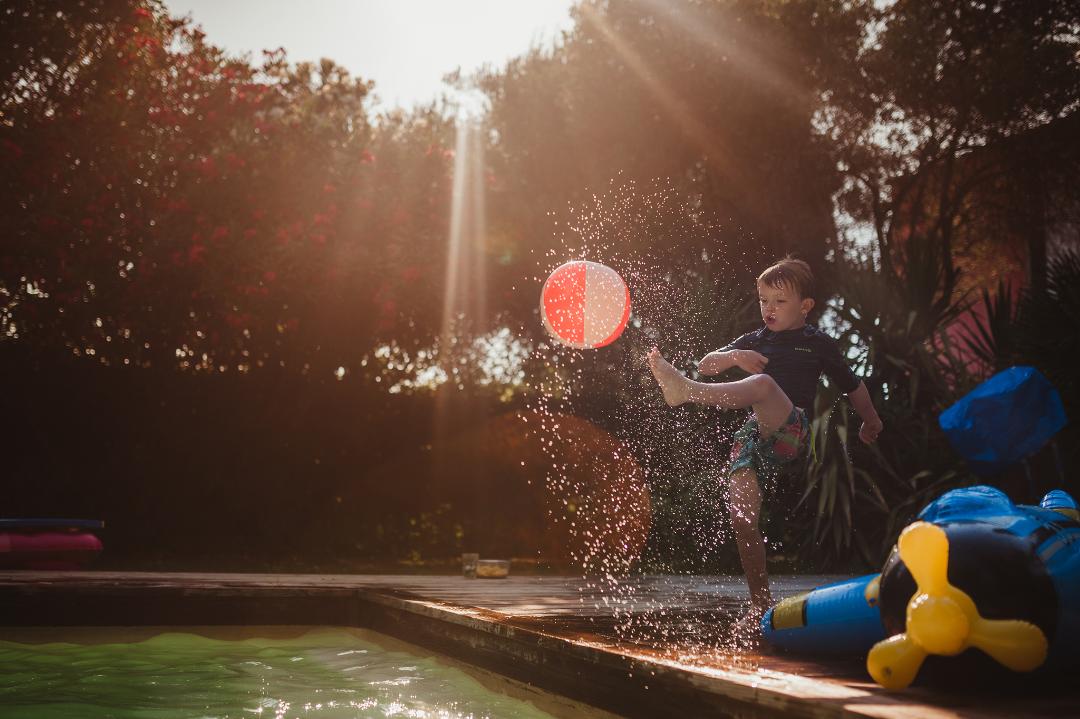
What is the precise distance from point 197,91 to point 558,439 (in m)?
5.94

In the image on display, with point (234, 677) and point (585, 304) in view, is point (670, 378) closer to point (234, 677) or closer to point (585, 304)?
point (234, 677)

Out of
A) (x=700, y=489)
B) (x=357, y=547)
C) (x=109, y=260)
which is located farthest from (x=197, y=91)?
(x=700, y=489)

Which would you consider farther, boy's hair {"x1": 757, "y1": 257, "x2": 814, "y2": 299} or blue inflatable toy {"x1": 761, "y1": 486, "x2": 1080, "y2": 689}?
boy's hair {"x1": 757, "y1": 257, "x2": 814, "y2": 299}

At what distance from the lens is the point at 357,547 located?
11.5m

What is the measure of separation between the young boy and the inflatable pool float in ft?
17.0

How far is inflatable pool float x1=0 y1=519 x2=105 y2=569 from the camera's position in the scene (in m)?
7.15

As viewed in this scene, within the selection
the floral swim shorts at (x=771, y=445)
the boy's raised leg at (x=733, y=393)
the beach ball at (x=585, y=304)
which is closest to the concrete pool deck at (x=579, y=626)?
the floral swim shorts at (x=771, y=445)

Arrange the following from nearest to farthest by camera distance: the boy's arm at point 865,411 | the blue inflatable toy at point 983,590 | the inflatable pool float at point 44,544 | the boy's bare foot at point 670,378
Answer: the blue inflatable toy at point 983,590 → the boy's bare foot at point 670,378 → the boy's arm at point 865,411 → the inflatable pool float at point 44,544

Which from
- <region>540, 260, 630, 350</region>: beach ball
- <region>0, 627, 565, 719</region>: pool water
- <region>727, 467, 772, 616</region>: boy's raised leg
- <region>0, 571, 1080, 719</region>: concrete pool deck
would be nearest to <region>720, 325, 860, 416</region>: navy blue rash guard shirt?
<region>727, 467, 772, 616</region>: boy's raised leg

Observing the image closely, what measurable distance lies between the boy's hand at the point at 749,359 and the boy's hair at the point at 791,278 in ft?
1.03

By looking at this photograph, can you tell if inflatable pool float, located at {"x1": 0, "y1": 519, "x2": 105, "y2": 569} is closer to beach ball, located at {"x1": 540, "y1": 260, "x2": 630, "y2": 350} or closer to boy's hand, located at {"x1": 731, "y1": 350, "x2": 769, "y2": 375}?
beach ball, located at {"x1": 540, "y1": 260, "x2": 630, "y2": 350}

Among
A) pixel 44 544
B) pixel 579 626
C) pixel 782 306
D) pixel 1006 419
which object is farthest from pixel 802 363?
Answer: pixel 44 544

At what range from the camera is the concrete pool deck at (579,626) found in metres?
2.19

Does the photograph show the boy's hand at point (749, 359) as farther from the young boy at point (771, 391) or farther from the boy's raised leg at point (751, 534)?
the boy's raised leg at point (751, 534)
